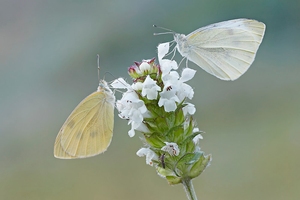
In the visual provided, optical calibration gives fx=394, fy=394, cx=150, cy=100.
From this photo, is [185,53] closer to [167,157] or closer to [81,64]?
[167,157]

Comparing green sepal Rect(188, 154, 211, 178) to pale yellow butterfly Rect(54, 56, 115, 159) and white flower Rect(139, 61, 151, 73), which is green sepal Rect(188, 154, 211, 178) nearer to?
white flower Rect(139, 61, 151, 73)

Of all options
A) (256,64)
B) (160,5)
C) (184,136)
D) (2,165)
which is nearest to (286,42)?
(256,64)

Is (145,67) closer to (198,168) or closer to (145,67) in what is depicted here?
(145,67)

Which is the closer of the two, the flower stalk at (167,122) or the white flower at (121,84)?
the flower stalk at (167,122)

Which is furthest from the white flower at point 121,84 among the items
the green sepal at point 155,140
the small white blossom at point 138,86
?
the green sepal at point 155,140

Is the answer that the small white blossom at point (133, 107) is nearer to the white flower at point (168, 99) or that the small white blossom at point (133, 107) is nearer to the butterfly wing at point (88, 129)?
the white flower at point (168, 99)

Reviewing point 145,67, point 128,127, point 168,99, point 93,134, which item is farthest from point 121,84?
point 128,127

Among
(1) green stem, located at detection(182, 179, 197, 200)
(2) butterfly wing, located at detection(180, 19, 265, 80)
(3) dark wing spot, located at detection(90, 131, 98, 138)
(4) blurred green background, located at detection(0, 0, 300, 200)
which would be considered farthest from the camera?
(4) blurred green background, located at detection(0, 0, 300, 200)

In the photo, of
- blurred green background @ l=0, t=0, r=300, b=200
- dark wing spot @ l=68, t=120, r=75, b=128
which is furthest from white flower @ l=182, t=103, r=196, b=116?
blurred green background @ l=0, t=0, r=300, b=200
